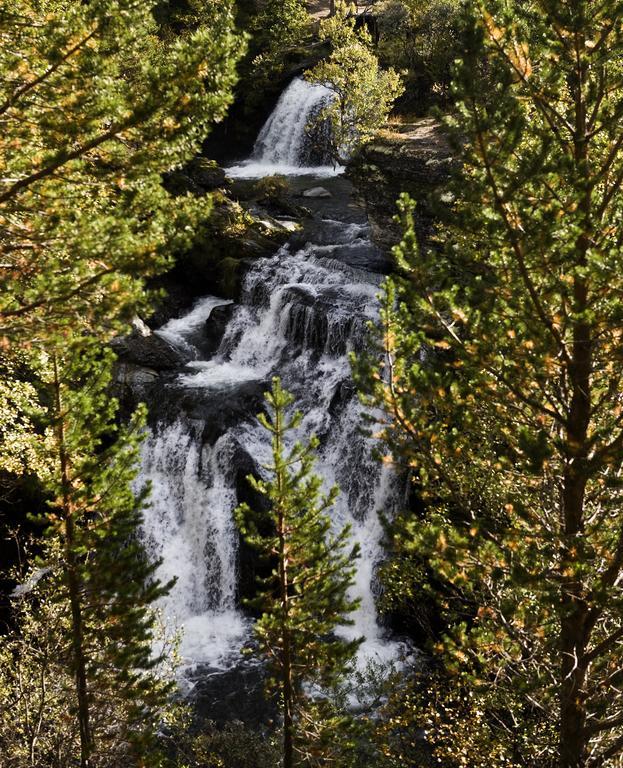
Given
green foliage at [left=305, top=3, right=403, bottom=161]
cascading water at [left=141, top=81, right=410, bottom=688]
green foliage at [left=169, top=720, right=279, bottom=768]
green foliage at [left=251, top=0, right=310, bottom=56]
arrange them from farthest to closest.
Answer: green foliage at [left=251, top=0, right=310, bottom=56], green foliage at [left=305, top=3, right=403, bottom=161], cascading water at [left=141, top=81, right=410, bottom=688], green foliage at [left=169, top=720, right=279, bottom=768]

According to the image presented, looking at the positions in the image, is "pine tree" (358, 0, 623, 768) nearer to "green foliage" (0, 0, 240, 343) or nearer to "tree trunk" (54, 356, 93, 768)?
"green foliage" (0, 0, 240, 343)

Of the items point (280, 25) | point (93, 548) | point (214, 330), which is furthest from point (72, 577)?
point (280, 25)

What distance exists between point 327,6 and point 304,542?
57.0 m

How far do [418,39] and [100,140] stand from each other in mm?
36399

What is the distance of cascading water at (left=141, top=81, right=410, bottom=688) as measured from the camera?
628 inches

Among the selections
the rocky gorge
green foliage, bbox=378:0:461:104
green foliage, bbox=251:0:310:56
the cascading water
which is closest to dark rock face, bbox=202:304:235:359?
the rocky gorge

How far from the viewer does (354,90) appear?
30.2 m

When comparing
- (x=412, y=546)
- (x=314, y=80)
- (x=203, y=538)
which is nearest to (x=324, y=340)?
(x=203, y=538)

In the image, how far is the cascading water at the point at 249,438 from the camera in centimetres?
1595

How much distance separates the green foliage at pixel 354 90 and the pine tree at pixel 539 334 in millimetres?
26203

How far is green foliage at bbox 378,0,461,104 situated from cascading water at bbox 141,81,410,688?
58.6ft

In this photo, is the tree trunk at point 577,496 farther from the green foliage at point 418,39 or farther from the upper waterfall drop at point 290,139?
the green foliage at point 418,39

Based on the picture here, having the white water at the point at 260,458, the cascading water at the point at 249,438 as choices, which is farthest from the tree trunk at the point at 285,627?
the cascading water at the point at 249,438

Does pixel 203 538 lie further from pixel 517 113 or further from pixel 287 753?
pixel 517 113
